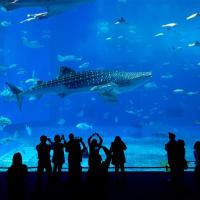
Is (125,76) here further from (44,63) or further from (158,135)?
(44,63)

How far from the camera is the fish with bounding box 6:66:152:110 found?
8.66 meters

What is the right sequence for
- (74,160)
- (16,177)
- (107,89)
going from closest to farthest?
(16,177) < (74,160) < (107,89)

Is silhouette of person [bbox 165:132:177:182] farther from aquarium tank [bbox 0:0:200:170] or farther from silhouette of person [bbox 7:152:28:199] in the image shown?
aquarium tank [bbox 0:0:200:170]

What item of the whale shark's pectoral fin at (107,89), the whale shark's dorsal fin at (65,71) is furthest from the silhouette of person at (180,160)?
the whale shark's dorsal fin at (65,71)

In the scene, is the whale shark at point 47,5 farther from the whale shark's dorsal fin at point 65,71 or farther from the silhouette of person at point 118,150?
the silhouette of person at point 118,150

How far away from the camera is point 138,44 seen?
42250 millimetres

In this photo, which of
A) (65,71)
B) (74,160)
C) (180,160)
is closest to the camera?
(180,160)

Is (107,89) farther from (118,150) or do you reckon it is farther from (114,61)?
(114,61)

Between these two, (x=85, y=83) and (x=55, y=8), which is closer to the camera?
(x=85, y=83)

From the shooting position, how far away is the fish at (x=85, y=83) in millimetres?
8656

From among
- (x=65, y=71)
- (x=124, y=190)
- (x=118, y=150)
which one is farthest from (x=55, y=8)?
(x=124, y=190)

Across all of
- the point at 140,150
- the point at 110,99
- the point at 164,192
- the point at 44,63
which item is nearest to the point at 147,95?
the point at 44,63

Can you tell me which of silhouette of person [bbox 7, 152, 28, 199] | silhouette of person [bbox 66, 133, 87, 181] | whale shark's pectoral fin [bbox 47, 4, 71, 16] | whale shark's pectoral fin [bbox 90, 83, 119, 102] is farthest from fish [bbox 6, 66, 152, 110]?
silhouette of person [bbox 7, 152, 28, 199]

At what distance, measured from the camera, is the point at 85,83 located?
884 cm
